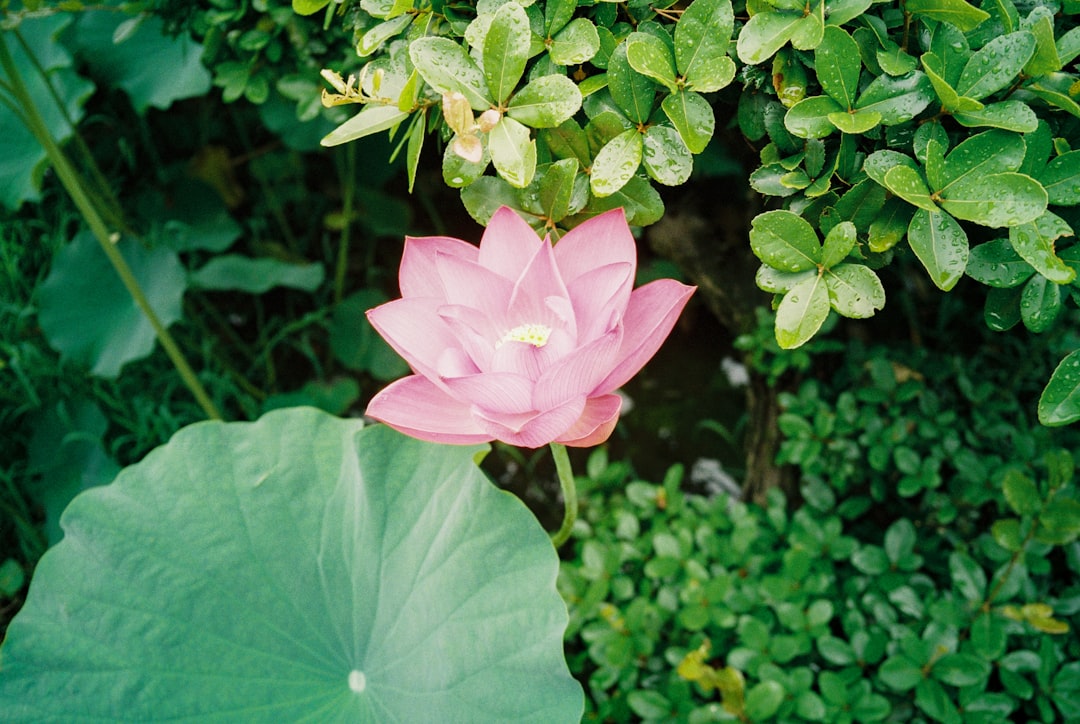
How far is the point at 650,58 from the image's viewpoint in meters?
0.56

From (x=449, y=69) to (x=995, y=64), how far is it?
1.30 ft

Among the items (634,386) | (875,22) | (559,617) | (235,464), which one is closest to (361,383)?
(634,386)

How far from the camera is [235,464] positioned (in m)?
0.85

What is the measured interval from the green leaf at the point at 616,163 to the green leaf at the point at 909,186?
0.19 metres

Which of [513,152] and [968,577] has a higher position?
[513,152]

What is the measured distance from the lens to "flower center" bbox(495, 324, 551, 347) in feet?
2.13

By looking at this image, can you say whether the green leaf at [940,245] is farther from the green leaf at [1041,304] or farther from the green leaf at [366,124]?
the green leaf at [366,124]

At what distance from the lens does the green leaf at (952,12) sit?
51 centimetres

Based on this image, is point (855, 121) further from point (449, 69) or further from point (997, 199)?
point (449, 69)

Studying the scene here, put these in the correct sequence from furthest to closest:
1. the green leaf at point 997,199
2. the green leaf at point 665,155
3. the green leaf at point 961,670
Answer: the green leaf at point 961,670 < the green leaf at point 665,155 < the green leaf at point 997,199

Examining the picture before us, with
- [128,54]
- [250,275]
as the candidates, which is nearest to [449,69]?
[250,275]

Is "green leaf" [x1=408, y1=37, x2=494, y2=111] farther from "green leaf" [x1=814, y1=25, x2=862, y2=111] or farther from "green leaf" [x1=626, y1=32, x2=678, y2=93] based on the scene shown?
"green leaf" [x1=814, y1=25, x2=862, y2=111]

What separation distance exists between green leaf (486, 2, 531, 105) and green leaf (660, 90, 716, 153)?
0.12 metres

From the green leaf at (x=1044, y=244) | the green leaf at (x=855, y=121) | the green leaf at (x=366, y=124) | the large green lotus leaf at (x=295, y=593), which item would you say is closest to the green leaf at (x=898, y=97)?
the green leaf at (x=855, y=121)
